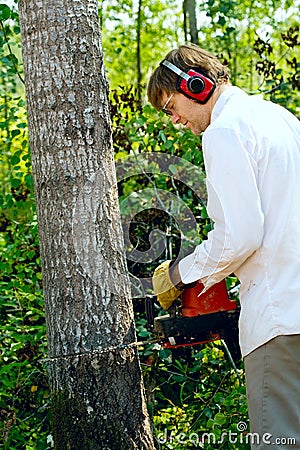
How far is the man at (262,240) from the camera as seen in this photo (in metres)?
2.62

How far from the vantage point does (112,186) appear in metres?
3.10

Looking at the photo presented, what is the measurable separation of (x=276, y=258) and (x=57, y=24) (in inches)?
56.5

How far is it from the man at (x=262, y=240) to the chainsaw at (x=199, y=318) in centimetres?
40

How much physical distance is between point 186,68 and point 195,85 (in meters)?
0.15

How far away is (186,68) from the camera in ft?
9.89

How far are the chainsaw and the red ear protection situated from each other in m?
0.88

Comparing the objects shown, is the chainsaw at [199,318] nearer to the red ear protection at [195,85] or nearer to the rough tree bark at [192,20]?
the red ear protection at [195,85]

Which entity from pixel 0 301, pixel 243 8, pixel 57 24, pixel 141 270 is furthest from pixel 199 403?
pixel 243 8

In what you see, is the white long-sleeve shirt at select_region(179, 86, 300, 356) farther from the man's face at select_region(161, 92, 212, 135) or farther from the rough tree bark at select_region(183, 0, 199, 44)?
the rough tree bark at select_region(183, 0, 199, 44)

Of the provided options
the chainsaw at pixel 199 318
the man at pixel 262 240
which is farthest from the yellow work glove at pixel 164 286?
the man at pixel 262 240

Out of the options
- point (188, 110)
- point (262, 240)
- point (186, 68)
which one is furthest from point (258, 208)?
point (186, 68)

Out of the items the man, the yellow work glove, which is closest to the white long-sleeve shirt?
the man

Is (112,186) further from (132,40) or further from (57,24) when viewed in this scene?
(132,40)

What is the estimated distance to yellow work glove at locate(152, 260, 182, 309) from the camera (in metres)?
3.15
